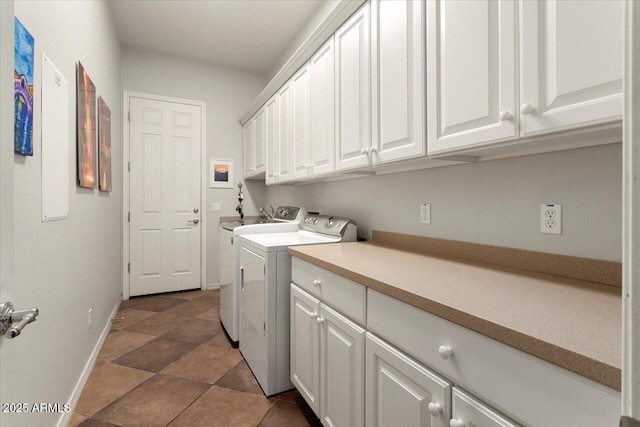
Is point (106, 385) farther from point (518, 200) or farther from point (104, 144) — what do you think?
point (518, 200)

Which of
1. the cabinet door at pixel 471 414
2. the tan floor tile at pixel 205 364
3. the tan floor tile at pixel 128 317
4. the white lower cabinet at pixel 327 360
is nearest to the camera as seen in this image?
the cabinet door at pixel 471 414

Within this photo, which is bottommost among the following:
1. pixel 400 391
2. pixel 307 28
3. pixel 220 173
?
pixel 400 391

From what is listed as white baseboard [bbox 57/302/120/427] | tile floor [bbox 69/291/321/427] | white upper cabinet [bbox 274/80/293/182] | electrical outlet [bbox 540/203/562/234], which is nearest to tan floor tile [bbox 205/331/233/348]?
tile floor [bbox 69/291/321/427]

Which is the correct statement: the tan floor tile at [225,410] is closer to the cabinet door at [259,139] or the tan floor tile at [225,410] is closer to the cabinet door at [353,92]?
the cabinet door at [353,92]

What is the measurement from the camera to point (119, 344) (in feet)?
8.23

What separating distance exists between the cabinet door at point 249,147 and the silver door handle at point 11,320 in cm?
323

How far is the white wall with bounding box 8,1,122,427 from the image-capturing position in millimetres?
1163

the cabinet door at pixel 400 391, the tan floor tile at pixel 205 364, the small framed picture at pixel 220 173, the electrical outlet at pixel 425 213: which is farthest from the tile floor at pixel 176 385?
the small framed picture at pixel 220 173

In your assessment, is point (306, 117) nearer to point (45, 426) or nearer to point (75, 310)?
point (75, 310)

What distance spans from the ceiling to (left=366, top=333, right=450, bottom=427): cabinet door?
2972 mm

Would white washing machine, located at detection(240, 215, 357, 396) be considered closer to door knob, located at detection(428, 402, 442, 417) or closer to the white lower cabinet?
the white lower cabinet

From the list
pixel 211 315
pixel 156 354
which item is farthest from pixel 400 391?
pixel 211 315

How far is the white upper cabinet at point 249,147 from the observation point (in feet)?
12.4

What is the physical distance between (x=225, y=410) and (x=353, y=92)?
1.94 meters
